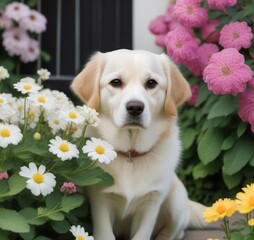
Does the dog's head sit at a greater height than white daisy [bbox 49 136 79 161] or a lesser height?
greater

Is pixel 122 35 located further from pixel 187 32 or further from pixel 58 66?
pixel 187 32

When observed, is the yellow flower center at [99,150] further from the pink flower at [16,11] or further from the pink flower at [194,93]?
the pink flower at [16,11]

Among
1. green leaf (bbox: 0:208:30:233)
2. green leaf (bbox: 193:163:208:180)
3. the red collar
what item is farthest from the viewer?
green leaf (bbox: 193:163:208:180)

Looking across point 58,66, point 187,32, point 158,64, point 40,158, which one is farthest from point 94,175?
point 58,66

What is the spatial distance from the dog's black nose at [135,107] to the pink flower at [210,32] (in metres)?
1.43

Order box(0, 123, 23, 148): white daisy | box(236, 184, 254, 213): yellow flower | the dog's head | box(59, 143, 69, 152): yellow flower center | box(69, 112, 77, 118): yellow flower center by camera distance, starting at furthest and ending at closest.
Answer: the dog's head, box(69, 112, 77, 118): yellow flower center, box(59, 143, 69, 152): yellow flower center, box(0, 123, 23, 148): white daisy, box(236, 184, 254, 213): yellow flower

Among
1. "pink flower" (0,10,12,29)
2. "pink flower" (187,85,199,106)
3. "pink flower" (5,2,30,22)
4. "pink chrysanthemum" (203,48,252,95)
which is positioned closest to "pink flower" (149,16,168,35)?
"pink flower" (187,85,199,106)

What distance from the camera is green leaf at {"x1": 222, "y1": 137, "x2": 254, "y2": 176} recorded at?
3.30 meters

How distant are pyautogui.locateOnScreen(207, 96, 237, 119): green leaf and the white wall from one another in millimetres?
1653

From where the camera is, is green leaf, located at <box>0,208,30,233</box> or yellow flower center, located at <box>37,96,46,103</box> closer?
green leaf, located at <box>0,208,30,233</box>

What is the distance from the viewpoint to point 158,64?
2.69 meters

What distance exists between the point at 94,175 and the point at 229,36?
123cm

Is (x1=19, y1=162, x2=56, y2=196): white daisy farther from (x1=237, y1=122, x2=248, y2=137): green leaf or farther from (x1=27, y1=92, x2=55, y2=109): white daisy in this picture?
(x1=237, y1=122, x2=248, y2=137): green leaf

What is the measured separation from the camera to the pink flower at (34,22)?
181 inches
